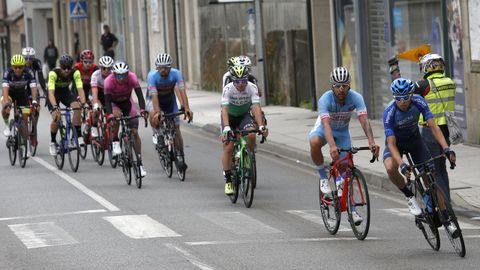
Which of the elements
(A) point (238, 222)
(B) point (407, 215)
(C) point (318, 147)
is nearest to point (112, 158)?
(A) point (238, 222)

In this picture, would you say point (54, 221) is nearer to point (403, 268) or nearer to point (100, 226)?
point (100, 226)

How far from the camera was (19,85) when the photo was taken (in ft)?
70.9

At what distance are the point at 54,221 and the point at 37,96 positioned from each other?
707cm

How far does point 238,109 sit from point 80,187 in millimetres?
3057

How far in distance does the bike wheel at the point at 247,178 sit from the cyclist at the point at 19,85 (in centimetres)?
664

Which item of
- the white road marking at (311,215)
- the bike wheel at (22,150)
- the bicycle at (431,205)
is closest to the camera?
the bicycle at (431,205)

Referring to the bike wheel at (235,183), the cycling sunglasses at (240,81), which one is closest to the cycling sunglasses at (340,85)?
the cycling sunglasses at (240,81)

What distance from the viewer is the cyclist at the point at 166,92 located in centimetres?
1827

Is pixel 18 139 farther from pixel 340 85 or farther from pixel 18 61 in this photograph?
pixel 340 85

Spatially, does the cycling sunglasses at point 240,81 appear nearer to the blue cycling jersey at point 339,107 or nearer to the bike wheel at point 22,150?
the blue cycling jersey at point 339,107

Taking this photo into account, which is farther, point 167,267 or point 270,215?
point 270,215

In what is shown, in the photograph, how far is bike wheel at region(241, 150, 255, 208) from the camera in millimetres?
15273

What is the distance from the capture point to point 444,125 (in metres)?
13.8

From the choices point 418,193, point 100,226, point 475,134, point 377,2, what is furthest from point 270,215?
point 377,2
